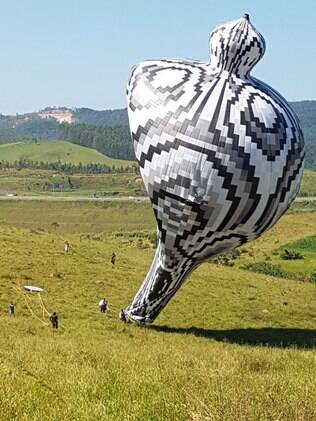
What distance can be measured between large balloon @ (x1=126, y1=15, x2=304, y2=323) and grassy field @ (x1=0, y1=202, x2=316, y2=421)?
13.9ft

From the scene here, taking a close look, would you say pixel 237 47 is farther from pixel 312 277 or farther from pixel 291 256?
pixel 291 256

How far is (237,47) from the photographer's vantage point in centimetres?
2341

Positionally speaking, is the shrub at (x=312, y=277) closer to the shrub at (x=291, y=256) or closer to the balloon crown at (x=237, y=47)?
the shrub at (x=291, y=256)

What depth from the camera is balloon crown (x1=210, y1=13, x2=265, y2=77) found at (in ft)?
76.7

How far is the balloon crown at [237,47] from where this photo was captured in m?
23.4

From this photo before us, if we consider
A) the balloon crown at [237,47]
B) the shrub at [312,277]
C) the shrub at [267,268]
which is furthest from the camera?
the shrub at [267,268]

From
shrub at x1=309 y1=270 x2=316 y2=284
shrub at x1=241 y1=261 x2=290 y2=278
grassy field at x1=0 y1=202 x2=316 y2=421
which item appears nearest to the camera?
grassy field at x1=0 y1=202 x2=316 y2=421

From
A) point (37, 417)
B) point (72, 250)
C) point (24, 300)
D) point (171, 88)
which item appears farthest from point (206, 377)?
point (72, 250)

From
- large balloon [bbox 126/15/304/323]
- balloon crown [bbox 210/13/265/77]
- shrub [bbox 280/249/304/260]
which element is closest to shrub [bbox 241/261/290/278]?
shrub [bbox 280/249/304/260]

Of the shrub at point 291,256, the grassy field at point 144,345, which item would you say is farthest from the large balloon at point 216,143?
the shrub at point 291,256

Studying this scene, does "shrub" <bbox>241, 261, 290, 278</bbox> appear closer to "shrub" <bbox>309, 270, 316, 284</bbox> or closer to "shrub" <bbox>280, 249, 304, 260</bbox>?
"shrub" <bbox>309, 270, 316, 284</bbox>

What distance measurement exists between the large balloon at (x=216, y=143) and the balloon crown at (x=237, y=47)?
0.03m

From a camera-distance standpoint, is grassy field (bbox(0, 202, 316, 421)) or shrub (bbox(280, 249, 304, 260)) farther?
shrub (bbox(280, 249, 304, 260))

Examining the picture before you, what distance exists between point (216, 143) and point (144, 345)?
23.1 feet
